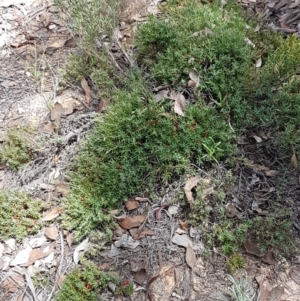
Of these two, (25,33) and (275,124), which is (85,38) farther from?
(275,124)

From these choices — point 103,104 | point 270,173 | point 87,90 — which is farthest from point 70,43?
point 270,173

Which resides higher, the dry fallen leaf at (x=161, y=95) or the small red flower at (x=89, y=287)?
the dry fallen leaf at (x=161, y=95)

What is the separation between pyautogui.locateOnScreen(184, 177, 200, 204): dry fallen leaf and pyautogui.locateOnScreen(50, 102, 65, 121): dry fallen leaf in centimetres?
134

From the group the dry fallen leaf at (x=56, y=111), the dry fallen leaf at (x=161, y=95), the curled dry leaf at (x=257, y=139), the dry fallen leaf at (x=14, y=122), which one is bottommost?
the dry fallen leaf at (x=14, y=122)

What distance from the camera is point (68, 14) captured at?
3.77 m

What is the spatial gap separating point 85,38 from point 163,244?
1877 mm

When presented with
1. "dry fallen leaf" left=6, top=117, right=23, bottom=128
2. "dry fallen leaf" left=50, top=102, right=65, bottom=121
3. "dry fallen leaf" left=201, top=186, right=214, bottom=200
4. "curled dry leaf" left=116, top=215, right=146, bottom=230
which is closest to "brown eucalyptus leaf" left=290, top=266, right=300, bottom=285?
"dry fallen leaf" left=201, top=186, right=214, bottom=200

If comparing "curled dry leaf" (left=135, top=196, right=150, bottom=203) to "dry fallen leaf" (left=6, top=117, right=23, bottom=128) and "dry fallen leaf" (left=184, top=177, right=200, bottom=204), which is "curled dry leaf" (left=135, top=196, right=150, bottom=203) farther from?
"dry fallen leaf" (left=6, top=117, right=23, bottom=128)

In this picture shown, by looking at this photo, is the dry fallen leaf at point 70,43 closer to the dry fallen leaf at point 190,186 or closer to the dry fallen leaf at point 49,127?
the dry fallen leaf at point 49,127

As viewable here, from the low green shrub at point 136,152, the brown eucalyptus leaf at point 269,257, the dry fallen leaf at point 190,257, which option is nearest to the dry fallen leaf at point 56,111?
the low green shrub at point 136,152

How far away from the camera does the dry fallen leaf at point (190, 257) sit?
2.87 m

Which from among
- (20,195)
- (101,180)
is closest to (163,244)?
(101,180)

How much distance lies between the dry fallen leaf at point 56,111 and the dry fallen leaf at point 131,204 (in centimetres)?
107

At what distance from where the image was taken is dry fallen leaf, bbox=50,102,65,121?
3641mm
